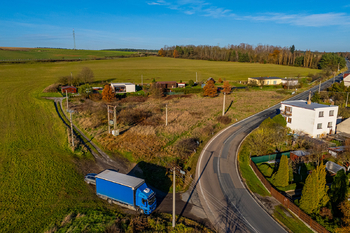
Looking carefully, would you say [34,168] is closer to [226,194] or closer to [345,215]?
[226,194]

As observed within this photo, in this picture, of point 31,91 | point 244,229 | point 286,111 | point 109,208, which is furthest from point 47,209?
point 31,91

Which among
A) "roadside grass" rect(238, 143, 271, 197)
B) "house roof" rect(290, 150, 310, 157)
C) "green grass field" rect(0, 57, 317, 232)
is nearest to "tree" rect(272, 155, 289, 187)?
"roadside grass" rect(238, 143, 271, 197)

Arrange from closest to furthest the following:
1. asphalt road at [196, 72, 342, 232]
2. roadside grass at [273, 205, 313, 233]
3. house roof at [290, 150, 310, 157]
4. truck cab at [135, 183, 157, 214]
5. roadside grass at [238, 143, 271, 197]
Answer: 1. roadside grass at [273, 205, 313, 233]
2. asphalt road at [196, 72, 342, 232]
3. truck cab at [135, 183, 157, 214]
4. roadside grass at [238, 143, 271, 197]
5. house roof at [290, 150, 310, 157]

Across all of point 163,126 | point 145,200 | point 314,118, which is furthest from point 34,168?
point 314,118

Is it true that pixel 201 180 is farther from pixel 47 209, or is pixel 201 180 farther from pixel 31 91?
pixel 31 91

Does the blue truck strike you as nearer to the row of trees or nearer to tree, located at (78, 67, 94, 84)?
tree, located at (78, 67, 94, 84)

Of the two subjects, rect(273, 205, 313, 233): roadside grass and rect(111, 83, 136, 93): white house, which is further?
rect(111, 83, 136, 93): white house
